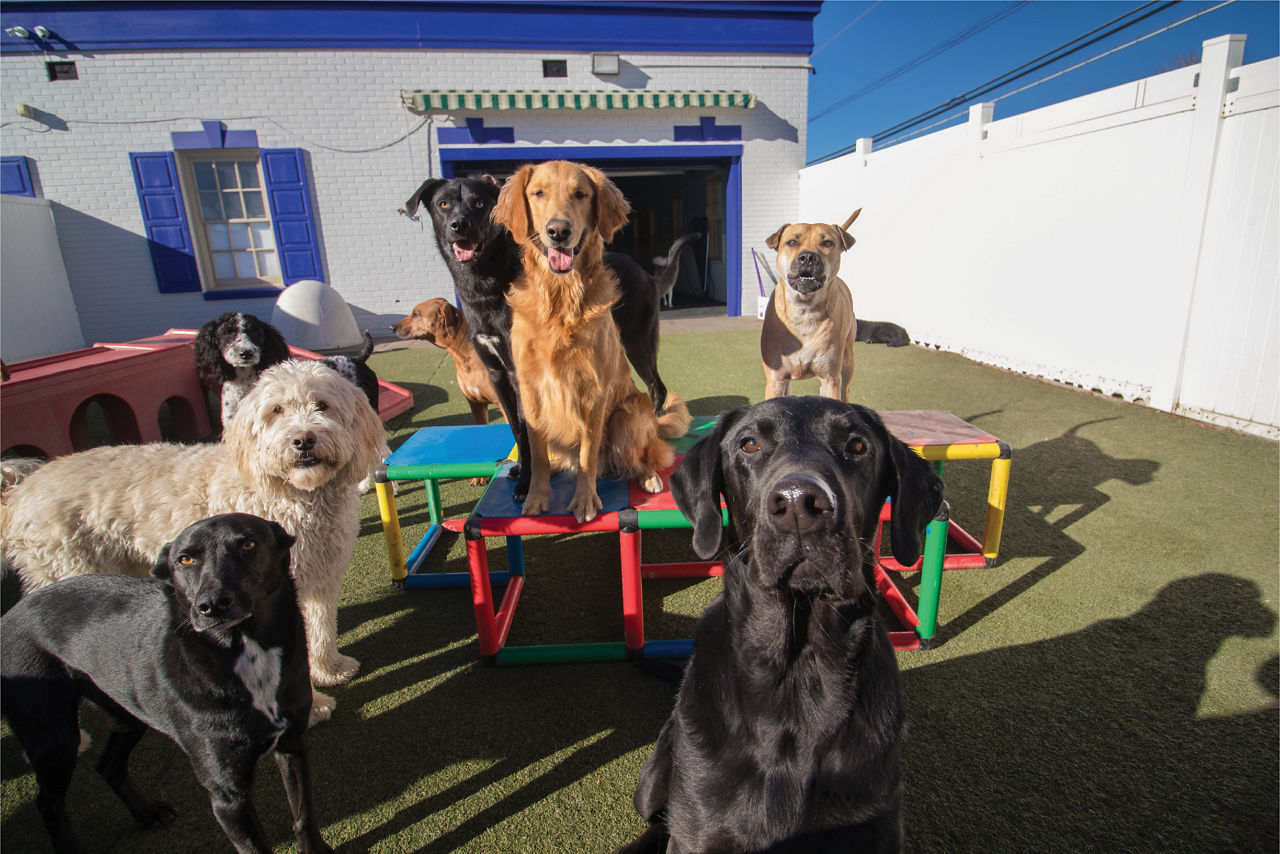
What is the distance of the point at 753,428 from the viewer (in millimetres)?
1665

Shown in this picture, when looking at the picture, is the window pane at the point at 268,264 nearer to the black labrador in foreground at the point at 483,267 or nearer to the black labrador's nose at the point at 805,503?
the black labrador in foreground at the point at 483,267

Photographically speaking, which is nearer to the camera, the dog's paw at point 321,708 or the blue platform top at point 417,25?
the dog's paw at point 321,708

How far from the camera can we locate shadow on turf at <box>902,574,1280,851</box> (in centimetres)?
189

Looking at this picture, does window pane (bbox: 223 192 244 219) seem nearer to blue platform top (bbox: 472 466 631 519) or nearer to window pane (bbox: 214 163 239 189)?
window pane (bbox: 214 163 239 189)

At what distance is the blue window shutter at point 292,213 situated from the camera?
36.6ft

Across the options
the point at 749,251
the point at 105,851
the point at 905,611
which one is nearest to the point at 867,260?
the point at 749,251

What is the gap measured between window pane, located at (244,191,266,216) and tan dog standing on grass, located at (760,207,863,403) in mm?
11780

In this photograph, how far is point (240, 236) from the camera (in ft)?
38.0

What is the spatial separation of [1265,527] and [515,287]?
4.79 metres

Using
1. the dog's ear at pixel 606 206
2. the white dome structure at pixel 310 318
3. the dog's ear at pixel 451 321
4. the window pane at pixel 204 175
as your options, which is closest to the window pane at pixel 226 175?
the window pane at pixel 204 175

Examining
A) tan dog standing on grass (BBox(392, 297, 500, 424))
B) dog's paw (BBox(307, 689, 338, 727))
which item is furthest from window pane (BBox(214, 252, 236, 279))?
dog's paw (BBox(307, 689, 338, 727))

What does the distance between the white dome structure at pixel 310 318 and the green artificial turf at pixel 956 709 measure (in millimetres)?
6119

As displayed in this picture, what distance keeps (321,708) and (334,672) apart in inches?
9.2

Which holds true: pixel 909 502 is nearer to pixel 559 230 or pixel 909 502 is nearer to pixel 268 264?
pixel 559 230
